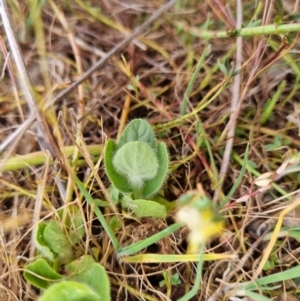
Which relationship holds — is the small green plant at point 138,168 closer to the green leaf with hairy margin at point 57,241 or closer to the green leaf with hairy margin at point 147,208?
the green leaf with hairy margin at point 147,208

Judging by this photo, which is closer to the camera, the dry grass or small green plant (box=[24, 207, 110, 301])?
small green plant (box=[24, 207, 110, 301])

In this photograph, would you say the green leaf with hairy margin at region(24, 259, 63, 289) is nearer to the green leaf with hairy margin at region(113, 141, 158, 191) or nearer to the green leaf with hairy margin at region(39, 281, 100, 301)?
the green leaf with hairy margin at region(39, 281, 100, 301)

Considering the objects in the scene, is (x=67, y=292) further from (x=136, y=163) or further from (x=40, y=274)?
(x=136, y=163)

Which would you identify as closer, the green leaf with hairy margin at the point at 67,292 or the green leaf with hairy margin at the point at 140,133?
the green leaf with hairy margin at the point at 67,292

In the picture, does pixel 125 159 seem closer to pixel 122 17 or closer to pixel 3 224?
pixel 3 224

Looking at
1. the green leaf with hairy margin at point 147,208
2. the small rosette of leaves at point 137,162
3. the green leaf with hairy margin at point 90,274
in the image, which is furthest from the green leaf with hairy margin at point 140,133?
the green leaf with hairy margin at point 90,274

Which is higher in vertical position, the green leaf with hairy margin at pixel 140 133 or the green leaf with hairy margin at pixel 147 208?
the green leaf with hairy margin at pixel 140 133

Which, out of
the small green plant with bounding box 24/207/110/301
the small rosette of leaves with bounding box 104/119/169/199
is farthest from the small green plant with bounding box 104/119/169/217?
the small green plant with bounding box 24/207/110/301

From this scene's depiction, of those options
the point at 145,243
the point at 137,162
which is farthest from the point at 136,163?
the point at 145,243

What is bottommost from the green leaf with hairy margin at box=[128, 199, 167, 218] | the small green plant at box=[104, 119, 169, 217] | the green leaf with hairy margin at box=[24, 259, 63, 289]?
the green leaf with hairy margin at box=[24, 259, 63, 289]
